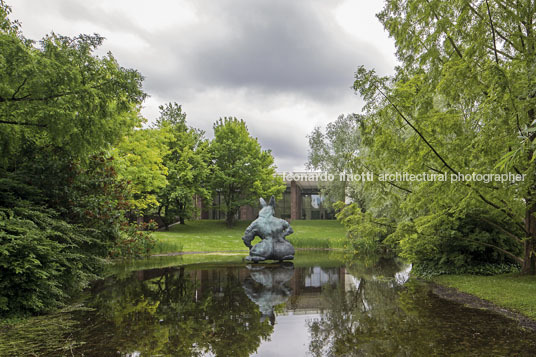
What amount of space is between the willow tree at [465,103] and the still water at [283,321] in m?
2.55

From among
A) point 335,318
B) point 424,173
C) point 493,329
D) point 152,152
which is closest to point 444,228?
point 424,173

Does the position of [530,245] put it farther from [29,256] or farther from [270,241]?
[29,256]

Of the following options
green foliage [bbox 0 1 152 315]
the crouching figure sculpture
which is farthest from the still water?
the crouching figure sculpture

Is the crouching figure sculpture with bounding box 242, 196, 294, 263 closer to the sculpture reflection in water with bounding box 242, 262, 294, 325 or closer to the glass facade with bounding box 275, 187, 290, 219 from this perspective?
the sculpture reflection in water with bounding box 242, 262, 294, 325

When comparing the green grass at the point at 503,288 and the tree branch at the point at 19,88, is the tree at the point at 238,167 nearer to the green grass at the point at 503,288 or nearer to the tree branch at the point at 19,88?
the green grass at the point at 503,288

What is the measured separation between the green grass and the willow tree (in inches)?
33.0

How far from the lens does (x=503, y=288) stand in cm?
758

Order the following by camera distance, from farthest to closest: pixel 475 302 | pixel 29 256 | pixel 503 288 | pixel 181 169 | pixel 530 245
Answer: pixel 181 169 < pixel 530 245 < pixel 503 288 < pixel 475 302 < pixel 29 256

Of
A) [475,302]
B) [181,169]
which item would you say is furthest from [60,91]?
[181,169]

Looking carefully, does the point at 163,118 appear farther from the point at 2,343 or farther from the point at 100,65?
the point at 2,343

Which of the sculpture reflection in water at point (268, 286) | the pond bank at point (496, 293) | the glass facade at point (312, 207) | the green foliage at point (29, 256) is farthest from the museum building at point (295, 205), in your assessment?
the green foliage at point (29, 256)

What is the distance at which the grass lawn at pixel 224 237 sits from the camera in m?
19.9

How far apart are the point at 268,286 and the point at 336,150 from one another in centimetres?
2572

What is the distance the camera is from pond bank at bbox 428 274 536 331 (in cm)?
595
